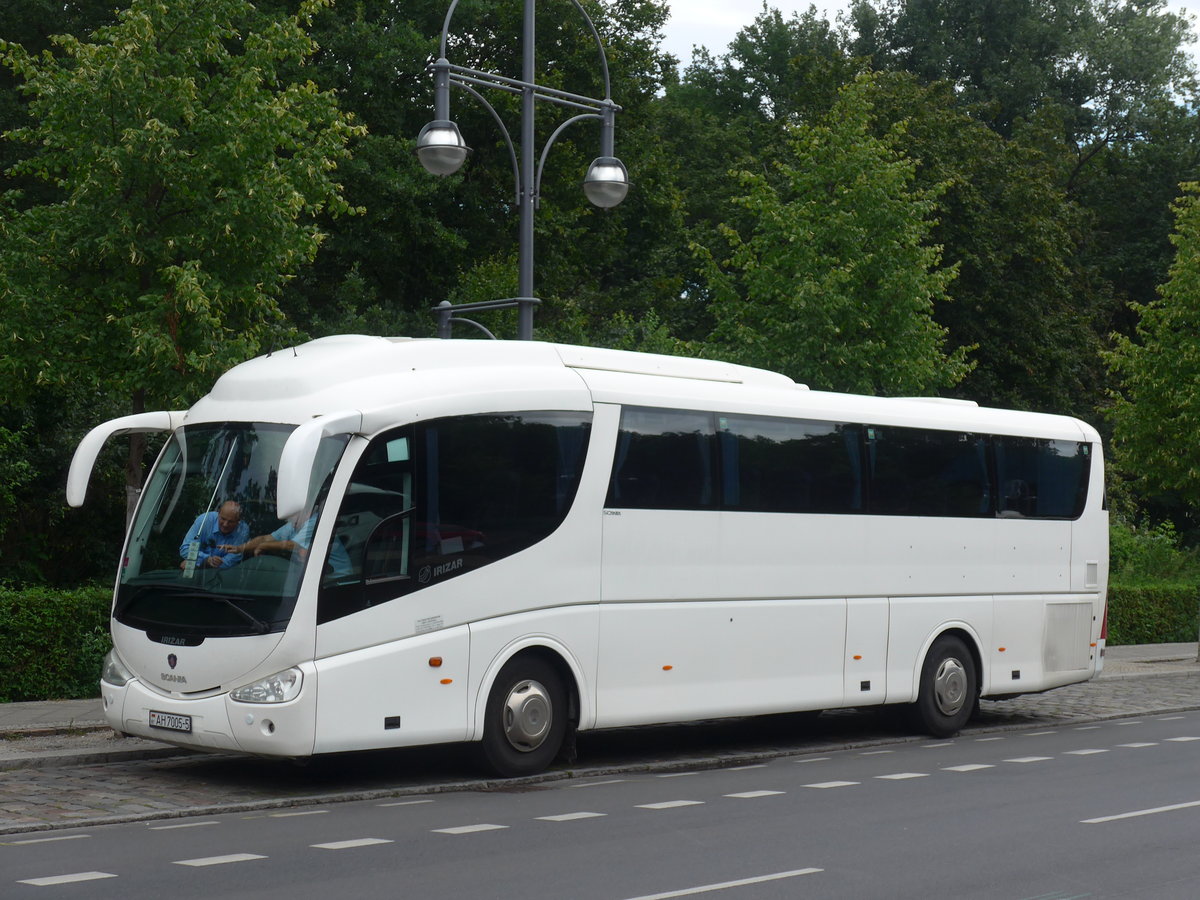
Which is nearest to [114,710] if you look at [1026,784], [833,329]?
[1026,784]

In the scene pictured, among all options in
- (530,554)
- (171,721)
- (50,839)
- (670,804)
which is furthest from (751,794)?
(50,839)

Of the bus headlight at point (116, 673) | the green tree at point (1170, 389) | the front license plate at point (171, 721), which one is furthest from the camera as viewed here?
the green tree at point (1170, 389)

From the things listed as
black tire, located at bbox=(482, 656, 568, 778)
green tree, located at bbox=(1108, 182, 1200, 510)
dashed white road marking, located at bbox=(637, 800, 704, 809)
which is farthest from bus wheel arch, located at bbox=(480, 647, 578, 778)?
green tree, located at bbox=(1108, 182, 1200, 510)

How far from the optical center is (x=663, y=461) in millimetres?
13883

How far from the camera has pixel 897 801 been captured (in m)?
11.8

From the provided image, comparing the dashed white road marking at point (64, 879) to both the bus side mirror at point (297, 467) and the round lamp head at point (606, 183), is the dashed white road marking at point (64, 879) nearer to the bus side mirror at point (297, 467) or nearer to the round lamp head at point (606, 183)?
the bus side mirror at point (297, 467)

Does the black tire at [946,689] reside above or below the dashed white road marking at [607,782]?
above

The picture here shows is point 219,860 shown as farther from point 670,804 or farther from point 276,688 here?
point 670,804

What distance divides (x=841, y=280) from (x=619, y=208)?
45.8 ft

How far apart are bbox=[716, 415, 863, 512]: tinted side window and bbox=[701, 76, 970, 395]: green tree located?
35.0 feet

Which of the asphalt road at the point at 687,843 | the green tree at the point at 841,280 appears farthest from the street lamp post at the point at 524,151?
the green tree at the point at 841,280

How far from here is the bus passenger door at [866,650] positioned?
50.9 ft

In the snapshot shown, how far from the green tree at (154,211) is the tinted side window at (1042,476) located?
25.6 feet

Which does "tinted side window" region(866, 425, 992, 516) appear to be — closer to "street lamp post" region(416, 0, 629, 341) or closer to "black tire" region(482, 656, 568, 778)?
"street lamp post" region(416, 0, 629, 341)
